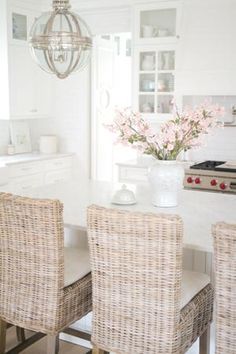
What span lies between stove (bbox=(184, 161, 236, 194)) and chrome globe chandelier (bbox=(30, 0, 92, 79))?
1.83 m

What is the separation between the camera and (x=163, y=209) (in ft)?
8.52

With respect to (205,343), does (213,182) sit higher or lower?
higher

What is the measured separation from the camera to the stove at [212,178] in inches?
162

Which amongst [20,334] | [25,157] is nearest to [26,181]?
[25,157]

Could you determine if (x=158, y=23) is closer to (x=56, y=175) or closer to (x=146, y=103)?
(x=146, y=103)

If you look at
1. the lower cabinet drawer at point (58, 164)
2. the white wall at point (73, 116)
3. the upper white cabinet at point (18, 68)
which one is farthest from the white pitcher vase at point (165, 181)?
the white wall at point (73, 116)

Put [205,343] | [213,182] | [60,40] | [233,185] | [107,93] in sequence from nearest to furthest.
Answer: [205,343] → [60,40] → [233,185] → [213,182] → [107,93]

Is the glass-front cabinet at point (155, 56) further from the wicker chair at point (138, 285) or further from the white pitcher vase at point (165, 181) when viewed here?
the wicker chair at point (138, 285)

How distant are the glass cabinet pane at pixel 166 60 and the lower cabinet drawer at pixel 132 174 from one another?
3.53 feet

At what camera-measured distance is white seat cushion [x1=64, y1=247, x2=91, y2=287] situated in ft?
7.38

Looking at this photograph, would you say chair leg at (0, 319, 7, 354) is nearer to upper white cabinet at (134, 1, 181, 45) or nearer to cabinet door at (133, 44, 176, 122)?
cabinet door at (133, 44, 176, 122)

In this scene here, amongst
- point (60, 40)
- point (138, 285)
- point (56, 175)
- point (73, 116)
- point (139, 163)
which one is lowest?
point (56, 175)

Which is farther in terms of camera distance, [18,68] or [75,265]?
[18,68]

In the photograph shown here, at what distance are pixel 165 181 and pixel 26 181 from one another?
2.86 metres
